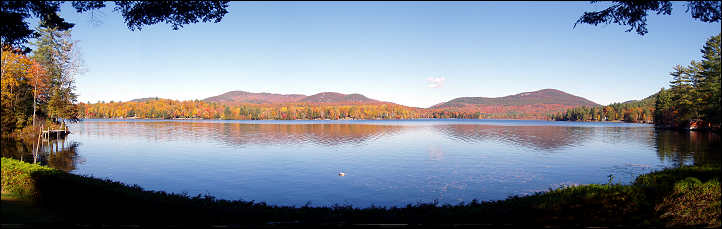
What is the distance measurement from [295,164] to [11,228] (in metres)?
21.1

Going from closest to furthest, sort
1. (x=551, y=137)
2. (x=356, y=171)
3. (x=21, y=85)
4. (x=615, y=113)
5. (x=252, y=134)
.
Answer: (x=356, y=171) < (x=21, y=85) < (x=551, y=137) < (x=252, y=134) < (x=615, y=113)

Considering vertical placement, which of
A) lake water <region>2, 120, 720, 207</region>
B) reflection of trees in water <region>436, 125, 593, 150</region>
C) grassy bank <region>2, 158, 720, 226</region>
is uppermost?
grassy bank <region>2, 158, 720, 226</region>

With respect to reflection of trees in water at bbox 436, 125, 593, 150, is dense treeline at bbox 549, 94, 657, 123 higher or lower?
higher

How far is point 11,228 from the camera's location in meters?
8.16

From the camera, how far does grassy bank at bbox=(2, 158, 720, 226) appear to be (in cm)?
812

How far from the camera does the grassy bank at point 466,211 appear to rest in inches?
320

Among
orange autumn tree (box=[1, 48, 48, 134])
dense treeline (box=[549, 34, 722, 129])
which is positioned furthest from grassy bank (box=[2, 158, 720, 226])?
dense treeline (box=[549, 34, 722, 129])

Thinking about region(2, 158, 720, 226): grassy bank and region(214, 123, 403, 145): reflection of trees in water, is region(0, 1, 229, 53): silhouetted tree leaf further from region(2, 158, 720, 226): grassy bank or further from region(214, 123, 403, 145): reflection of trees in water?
region(214, 123, 403, 145): reflection of trees in water

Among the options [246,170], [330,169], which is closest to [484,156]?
[330,169]

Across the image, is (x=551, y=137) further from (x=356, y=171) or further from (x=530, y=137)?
(x=356, y=171)

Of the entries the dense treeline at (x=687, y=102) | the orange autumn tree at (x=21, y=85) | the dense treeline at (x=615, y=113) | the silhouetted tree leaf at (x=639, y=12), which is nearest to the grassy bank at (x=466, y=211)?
the silhouetted tree leaf at (x=639, y=12)

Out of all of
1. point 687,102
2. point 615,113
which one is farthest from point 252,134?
point 615,113

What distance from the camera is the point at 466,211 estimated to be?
860 cm

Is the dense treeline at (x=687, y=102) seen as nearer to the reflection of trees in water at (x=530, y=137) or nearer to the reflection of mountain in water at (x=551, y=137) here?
the reflection of mountain in water at (x=551, y=137)
